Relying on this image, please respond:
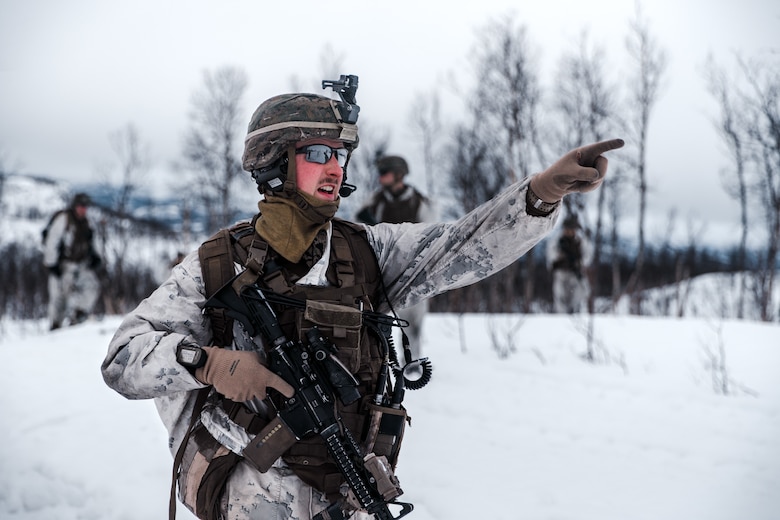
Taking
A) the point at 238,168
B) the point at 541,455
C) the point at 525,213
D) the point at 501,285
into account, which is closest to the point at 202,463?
the point at 525,213

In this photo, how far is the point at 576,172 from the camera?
1.49 metres

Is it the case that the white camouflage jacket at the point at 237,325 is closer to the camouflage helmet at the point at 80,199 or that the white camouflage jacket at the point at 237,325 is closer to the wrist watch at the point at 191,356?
the wrist watch at the point at 191,356

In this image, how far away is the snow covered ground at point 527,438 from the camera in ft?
11.0

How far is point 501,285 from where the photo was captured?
22.5 meters

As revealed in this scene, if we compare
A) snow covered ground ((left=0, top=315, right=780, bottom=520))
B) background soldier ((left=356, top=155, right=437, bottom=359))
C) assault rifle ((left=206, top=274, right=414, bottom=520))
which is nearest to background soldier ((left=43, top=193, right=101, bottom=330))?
snow covered ground ((left=0, top=315, right=780, bottom=520))

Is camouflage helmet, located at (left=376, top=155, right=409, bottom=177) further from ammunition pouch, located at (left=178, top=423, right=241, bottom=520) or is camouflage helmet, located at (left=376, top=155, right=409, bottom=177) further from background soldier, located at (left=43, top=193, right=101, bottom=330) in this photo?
background soldier, located at (left=43, top=193, right=101, bottom=330)

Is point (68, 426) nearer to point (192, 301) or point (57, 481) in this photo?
point (57, 481)

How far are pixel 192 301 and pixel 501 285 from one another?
2128 cm

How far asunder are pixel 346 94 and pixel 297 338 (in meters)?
0.79

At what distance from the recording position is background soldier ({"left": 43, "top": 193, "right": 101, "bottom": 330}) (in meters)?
8.77

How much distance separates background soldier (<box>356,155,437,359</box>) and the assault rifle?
3995 mm

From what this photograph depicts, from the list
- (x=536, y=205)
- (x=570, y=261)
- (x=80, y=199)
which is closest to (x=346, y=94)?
(x=536, y=205)

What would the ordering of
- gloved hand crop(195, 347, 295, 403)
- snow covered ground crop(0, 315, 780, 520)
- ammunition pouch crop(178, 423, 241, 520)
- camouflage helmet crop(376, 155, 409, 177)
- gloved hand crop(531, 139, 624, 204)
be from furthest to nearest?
camouflage helmet crop(376, 155, 409, 177)
snow covered ground crop(0, 315, 780, 520)
ammunition pouch crop(178, 423, 241, 520)
gloved hand crop(195, 347, 295, 403)
gloved hand crop(531, 139, 624, 204)

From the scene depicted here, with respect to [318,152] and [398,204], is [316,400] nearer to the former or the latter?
[318,152]
